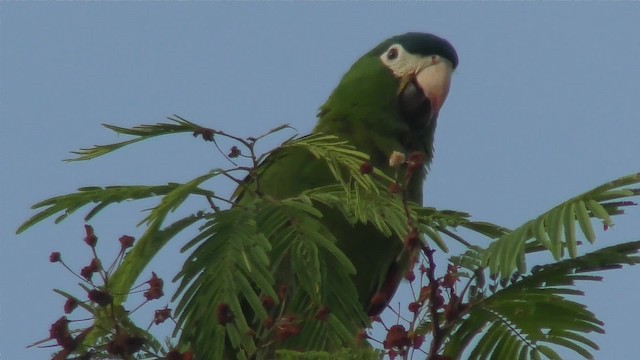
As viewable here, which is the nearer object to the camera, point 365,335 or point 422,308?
point 365,335

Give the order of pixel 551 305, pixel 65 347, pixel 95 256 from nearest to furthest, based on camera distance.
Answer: pixel 65 347
pixel 95 256
pixel 551 305

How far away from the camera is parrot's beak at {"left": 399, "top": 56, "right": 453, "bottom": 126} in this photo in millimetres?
3570

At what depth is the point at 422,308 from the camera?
1.95 m

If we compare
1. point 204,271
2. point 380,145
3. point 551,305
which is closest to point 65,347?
point 204,271

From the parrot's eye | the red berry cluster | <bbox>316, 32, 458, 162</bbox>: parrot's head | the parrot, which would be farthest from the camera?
the parrot's eye

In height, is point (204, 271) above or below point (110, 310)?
above

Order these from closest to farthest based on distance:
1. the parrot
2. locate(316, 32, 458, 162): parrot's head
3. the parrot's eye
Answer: the parrot < locate(316, 32, 458, 162): parrot's head < the parrot's eye

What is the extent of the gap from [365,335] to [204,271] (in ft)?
1.04

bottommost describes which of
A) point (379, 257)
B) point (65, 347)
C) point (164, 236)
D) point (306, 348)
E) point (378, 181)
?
point (65, 347)

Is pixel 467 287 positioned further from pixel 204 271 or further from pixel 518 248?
pixel 204 271

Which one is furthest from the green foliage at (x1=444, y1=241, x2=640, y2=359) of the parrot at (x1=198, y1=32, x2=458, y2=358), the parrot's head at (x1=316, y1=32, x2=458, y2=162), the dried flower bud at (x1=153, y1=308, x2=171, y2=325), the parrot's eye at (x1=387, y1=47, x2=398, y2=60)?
the parrot's eye at (x1=387, y1=47, x2=398, y2=60)

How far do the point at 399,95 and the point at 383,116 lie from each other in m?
0.16

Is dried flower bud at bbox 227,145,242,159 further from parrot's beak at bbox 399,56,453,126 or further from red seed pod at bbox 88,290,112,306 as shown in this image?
parrot's beak at bbox 399,56,453,126

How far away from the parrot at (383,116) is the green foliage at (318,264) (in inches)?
41.4
